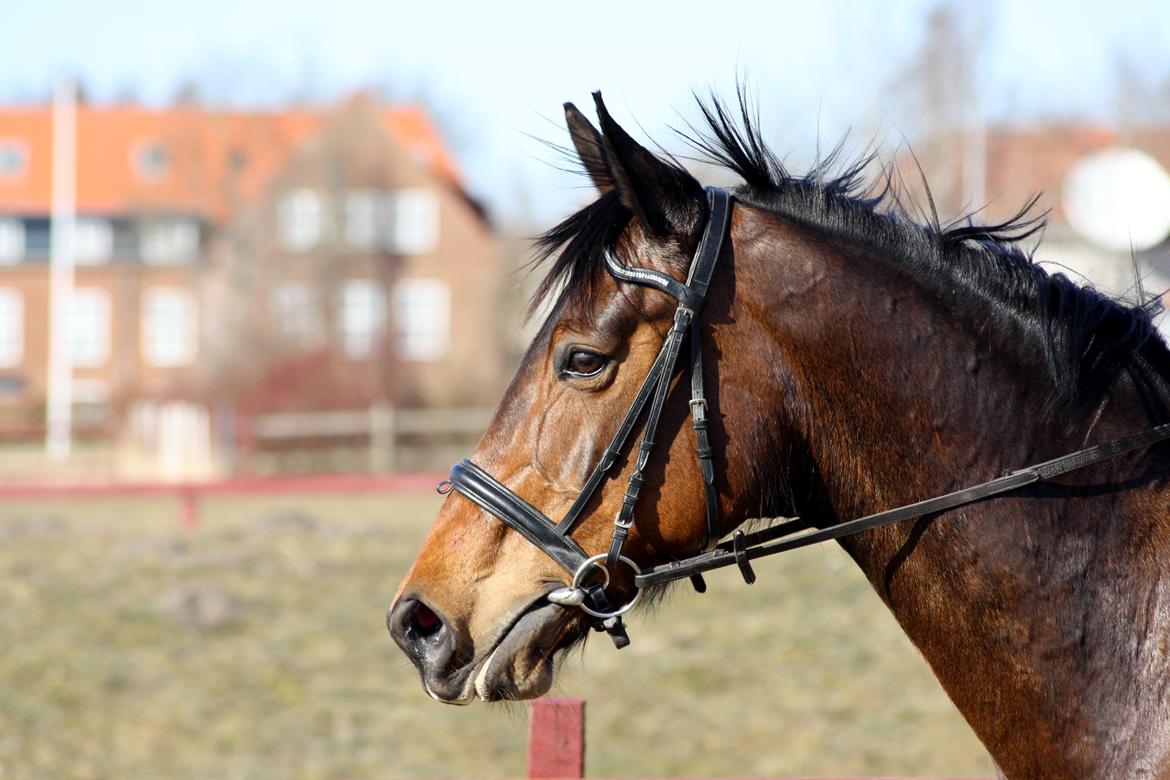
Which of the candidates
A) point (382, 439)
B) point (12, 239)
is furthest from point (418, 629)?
point (12, 239)

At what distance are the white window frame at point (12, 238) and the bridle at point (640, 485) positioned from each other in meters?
53.2

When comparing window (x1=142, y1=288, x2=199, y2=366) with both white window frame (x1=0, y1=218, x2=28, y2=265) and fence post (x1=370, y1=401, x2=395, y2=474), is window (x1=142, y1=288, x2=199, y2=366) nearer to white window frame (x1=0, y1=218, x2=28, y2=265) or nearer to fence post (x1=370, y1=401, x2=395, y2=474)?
white window frame (x1=0, y1=218, x2=28, y2=265)

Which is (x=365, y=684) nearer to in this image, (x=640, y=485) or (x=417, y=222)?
(x=640, y=485)

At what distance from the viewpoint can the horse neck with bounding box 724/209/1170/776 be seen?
237 centimetres

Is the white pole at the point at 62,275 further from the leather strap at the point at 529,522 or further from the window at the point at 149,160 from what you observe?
the leather strap at the point at 529,522

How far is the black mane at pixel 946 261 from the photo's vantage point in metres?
2.49

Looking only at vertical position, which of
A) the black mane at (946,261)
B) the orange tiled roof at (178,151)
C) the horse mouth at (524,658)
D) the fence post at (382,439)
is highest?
the orange tiled roof at (178,151)

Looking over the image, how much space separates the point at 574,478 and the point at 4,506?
17.7 m

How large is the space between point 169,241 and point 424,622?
4913 cm

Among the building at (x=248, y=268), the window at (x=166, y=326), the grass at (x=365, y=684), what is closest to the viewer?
the grass at (x=365, y=684)

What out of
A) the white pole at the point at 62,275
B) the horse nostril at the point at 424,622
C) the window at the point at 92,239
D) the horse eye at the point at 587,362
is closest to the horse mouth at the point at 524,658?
the horse nostril at the point at 424,622

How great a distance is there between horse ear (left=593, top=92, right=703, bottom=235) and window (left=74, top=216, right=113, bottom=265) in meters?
51.0

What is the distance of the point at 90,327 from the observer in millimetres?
48906

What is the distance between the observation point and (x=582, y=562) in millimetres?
2422
